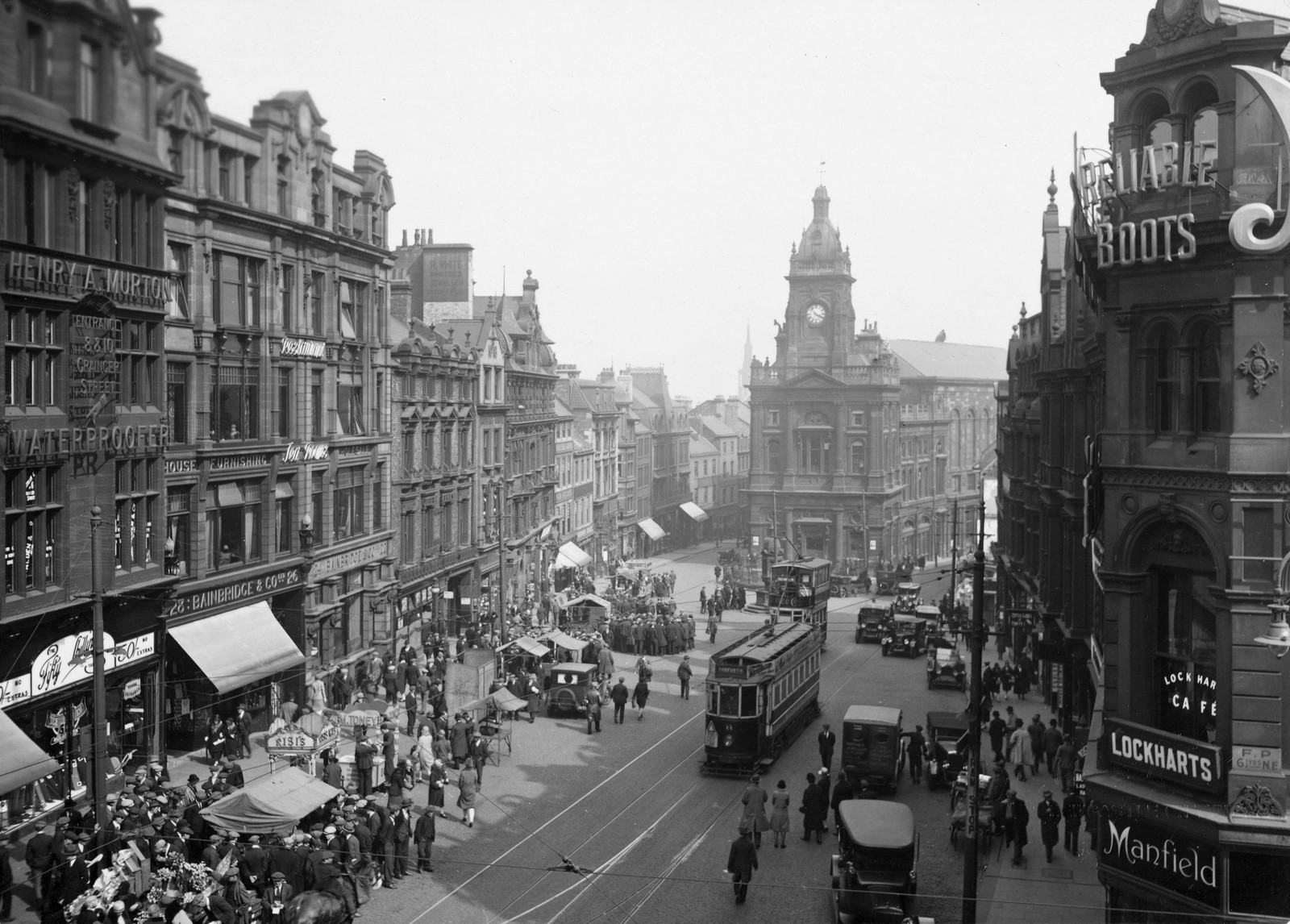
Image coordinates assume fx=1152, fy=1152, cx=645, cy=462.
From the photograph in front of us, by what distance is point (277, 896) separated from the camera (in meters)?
19.3

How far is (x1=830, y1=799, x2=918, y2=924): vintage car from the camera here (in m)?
22.0

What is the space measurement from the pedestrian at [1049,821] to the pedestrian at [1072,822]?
0.65 metres

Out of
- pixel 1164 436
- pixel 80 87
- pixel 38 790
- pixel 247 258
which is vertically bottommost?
pixel 38 790

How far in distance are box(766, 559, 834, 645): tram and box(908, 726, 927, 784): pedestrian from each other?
2155 cm

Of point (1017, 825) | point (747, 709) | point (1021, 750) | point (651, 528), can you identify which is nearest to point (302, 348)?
point (747, 709)

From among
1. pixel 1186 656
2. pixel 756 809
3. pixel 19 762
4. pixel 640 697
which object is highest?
pixel 1186 656

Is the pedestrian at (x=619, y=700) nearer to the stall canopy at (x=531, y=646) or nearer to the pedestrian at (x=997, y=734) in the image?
the stall canopy at (x=531, y=646)

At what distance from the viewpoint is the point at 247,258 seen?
34312mm

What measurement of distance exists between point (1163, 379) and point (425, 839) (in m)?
17.2

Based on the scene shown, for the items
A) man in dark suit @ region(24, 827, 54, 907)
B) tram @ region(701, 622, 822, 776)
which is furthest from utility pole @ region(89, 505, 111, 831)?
tram @ region(701, 622, 822, 776)

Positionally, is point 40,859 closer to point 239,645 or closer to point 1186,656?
point 239,645

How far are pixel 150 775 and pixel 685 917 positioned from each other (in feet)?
39.4

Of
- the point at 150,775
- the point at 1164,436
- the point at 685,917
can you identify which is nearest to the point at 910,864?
the point at 685,917

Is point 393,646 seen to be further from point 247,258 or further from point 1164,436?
point 1164,436
